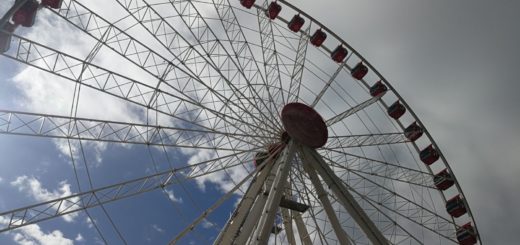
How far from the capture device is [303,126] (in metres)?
16.4

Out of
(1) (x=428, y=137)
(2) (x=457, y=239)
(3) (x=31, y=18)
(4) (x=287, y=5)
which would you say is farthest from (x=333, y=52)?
(3) (x=31, y=18)

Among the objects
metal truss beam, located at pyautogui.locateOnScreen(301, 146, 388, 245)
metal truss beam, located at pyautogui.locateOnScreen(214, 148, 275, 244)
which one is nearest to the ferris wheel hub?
metal truss beam, located at pyautogui.locateOnScreen(301, 146, 388, 245)

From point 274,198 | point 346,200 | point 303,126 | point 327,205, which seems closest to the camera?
point 274,198

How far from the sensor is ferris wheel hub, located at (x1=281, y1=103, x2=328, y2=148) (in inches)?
642

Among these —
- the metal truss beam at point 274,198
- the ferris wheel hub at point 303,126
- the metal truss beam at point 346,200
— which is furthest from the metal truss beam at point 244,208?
the metal truss beam at point 346,200

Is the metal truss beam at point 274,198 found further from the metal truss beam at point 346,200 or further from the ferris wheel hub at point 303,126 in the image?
the metal truss beam at point 346,200

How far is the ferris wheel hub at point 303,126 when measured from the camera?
53.5 feet

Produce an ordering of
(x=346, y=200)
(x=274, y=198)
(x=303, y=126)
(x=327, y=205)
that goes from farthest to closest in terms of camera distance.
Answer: (x=303, y=126) < (x=346, y=200) < (x=327, y=205) < (x=274, y=198)

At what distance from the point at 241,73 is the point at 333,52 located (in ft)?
21.7

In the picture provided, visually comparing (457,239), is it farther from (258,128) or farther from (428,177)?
(258,128)

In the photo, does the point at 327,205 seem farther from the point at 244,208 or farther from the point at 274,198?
the point at 244,208

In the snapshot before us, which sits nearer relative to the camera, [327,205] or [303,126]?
[327,205]

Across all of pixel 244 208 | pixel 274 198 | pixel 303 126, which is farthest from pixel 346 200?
pixel 244 208

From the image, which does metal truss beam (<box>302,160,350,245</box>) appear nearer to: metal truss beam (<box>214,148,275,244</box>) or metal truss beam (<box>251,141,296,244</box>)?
metal truss beam (<box>251,141,296,244</box>)
